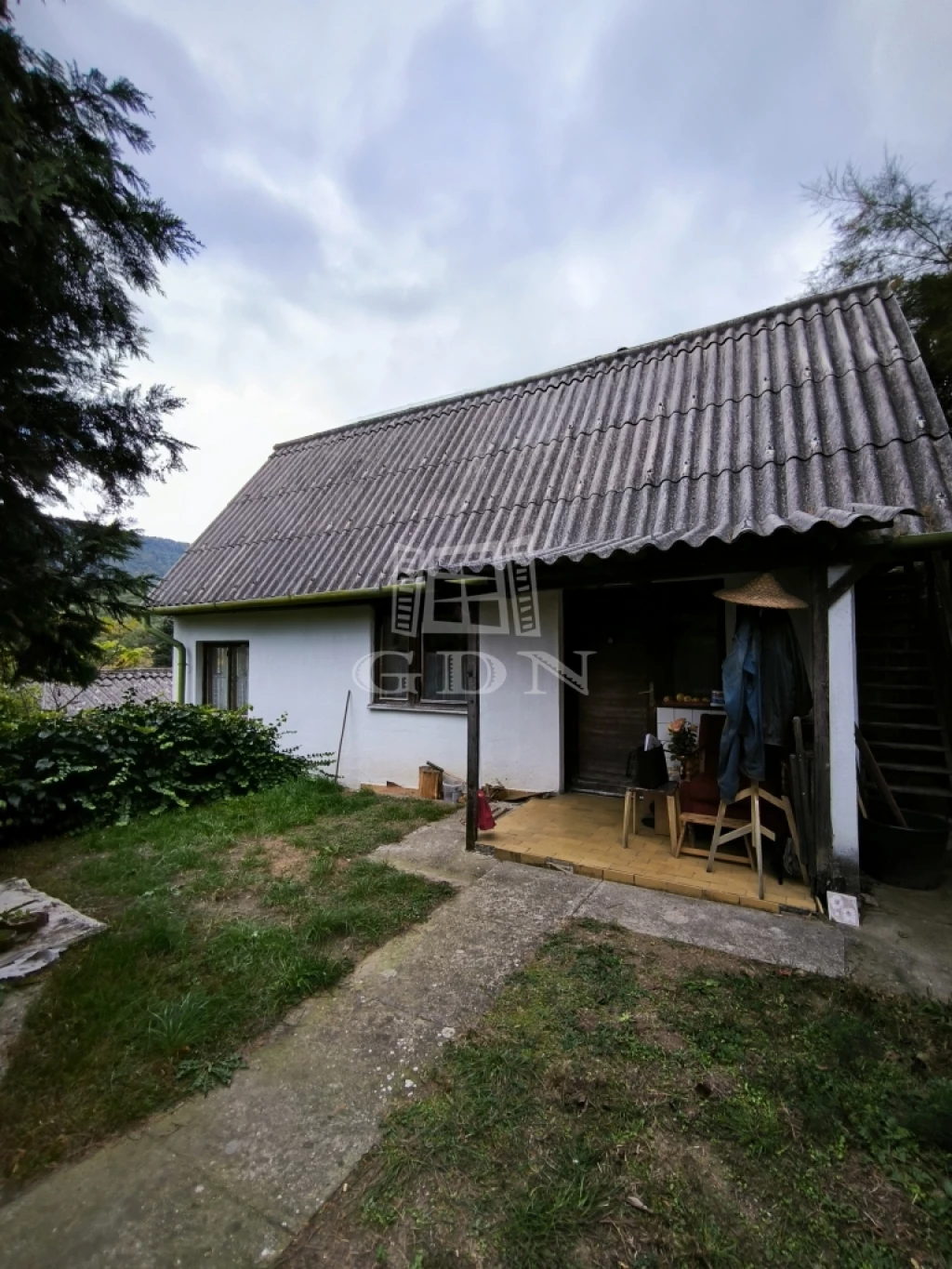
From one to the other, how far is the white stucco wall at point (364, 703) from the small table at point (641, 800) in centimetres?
138

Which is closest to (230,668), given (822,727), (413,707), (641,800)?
(413,707)

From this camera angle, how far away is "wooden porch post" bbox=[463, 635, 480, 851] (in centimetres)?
454

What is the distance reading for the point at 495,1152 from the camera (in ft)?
5.77

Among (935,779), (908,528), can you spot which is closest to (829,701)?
(908,528)

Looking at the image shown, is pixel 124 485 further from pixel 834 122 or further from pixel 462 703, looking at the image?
pixel 834 122

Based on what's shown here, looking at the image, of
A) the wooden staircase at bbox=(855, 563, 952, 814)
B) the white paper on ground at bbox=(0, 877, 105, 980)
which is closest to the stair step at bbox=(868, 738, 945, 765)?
the wooden staircase at bbox=(855, 563, 952, 814)

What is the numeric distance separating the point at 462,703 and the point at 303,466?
6.37 m

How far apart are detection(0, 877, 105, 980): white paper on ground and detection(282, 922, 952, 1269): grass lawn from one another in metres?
2.34

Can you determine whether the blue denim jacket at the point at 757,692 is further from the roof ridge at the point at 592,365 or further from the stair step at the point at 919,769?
the roof ridge at the point at 592,365

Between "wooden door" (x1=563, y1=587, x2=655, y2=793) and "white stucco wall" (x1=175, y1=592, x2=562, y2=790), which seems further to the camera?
"white stucco wall" (x1=175, y1=592, x2=562, y2=790)

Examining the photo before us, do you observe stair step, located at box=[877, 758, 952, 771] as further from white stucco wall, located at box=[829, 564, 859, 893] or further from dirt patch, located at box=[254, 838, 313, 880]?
dirt patch, located at box=[254, 838, 313, 880]

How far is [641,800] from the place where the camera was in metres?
4.83

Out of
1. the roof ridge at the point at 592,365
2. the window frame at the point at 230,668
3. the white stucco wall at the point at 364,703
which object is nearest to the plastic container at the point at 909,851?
the white stucco wall at the point at 364,703

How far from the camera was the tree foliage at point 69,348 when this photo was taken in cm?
240
